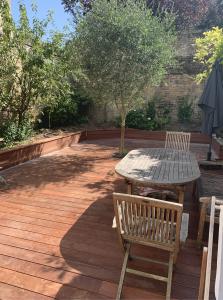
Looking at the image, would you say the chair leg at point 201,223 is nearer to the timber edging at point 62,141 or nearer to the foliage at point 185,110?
the timber edging at point 62,141

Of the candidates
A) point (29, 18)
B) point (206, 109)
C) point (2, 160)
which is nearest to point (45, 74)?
point (29, 18)

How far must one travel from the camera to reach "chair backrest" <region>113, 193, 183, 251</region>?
6.73 feet

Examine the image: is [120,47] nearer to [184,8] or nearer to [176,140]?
[176,140]

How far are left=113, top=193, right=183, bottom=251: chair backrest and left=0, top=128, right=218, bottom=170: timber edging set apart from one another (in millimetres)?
3851

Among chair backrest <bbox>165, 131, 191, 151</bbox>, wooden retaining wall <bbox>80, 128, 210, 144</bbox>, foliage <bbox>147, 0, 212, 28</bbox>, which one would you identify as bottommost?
wooden retaining wall <bbox>80, 128, 210, 144</bbox>

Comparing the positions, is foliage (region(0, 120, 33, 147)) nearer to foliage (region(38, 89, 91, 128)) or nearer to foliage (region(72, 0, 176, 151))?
foliage (region(38, 89, 91, 128))

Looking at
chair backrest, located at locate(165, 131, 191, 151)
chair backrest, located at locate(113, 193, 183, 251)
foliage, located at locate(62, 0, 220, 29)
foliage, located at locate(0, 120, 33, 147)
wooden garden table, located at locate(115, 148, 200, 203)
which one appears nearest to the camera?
chair backrest, located at locate(113, 193, 183, 251)

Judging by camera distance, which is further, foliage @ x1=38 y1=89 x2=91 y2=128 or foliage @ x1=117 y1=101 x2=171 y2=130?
foliage @ x1=117 y1=101 x2=171 y2=130

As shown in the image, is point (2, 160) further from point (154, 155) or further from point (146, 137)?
point (146, 137)

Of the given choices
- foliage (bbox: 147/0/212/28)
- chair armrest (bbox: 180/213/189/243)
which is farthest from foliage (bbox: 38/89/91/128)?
chair armrest (bbox: 180/213/189/243)

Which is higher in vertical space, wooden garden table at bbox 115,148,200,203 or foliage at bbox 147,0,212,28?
foliage at bbox 147,0,212,28

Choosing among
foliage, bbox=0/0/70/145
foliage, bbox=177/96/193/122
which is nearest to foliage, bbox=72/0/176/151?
foliage, bbox=0/0/70/145

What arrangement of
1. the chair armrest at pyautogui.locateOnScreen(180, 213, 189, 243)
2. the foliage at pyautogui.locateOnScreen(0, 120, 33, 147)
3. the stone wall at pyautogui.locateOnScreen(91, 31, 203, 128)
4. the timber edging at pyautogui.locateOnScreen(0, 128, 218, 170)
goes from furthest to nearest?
the stone wall at pyautogui.locateOnScreen(91, 31, 203, 128)
the foliage at pyautogui.locateOnScreen(0, 120, 33, 147)
the timber edging at pyautogui.locateOnScreen(0, 128, 218, 170)
the chair armrest at pyautogui.locateOnScreen(180, 213, 189, 243)

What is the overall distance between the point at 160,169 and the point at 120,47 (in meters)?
3.48
